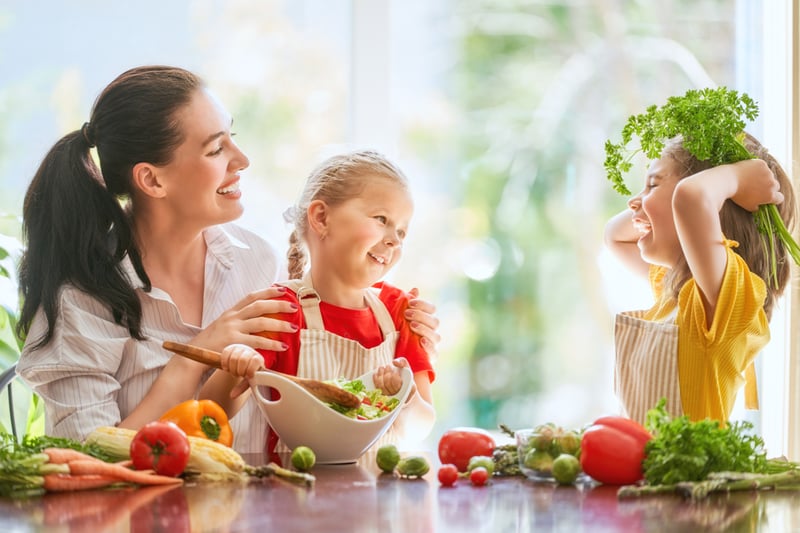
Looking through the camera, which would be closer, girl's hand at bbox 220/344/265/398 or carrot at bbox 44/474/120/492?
carrot at bbox 44/474/120/492

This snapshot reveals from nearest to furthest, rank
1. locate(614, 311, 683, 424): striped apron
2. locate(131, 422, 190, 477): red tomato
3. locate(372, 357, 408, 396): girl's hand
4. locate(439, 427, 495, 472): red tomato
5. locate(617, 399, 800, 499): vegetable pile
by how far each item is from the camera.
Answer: locate(617, 399, 800, 499): vegetable pile → locate(131, 422, 190, 477): red tomato → locate(439, 427, 495, 472): red tomato → locate(372, 357, 408, 396): girl's hand → locate(614, 311, 683, 424): striped apron

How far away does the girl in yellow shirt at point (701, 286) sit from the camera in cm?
206

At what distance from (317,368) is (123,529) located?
2.87ft

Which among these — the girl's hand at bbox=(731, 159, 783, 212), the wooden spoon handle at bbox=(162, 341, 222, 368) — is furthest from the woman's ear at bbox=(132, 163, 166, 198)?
the girl's hand at bbox=(731, 159, 783, 212)

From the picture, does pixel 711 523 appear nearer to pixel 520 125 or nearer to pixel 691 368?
pixel 691 368

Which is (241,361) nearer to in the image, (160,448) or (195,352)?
(195,352)

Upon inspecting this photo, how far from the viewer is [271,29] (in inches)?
128

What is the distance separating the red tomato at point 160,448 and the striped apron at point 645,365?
1.03 meters

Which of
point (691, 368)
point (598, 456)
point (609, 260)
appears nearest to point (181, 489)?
point (598, 456)

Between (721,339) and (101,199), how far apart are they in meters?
1.42

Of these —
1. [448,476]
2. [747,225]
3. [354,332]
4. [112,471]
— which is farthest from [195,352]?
[747,225]

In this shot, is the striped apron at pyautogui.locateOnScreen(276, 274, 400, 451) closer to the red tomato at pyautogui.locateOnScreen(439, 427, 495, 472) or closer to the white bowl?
the white bowl

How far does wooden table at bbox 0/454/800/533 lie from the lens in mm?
1319

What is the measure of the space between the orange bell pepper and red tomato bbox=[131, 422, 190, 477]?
0.19 meters
